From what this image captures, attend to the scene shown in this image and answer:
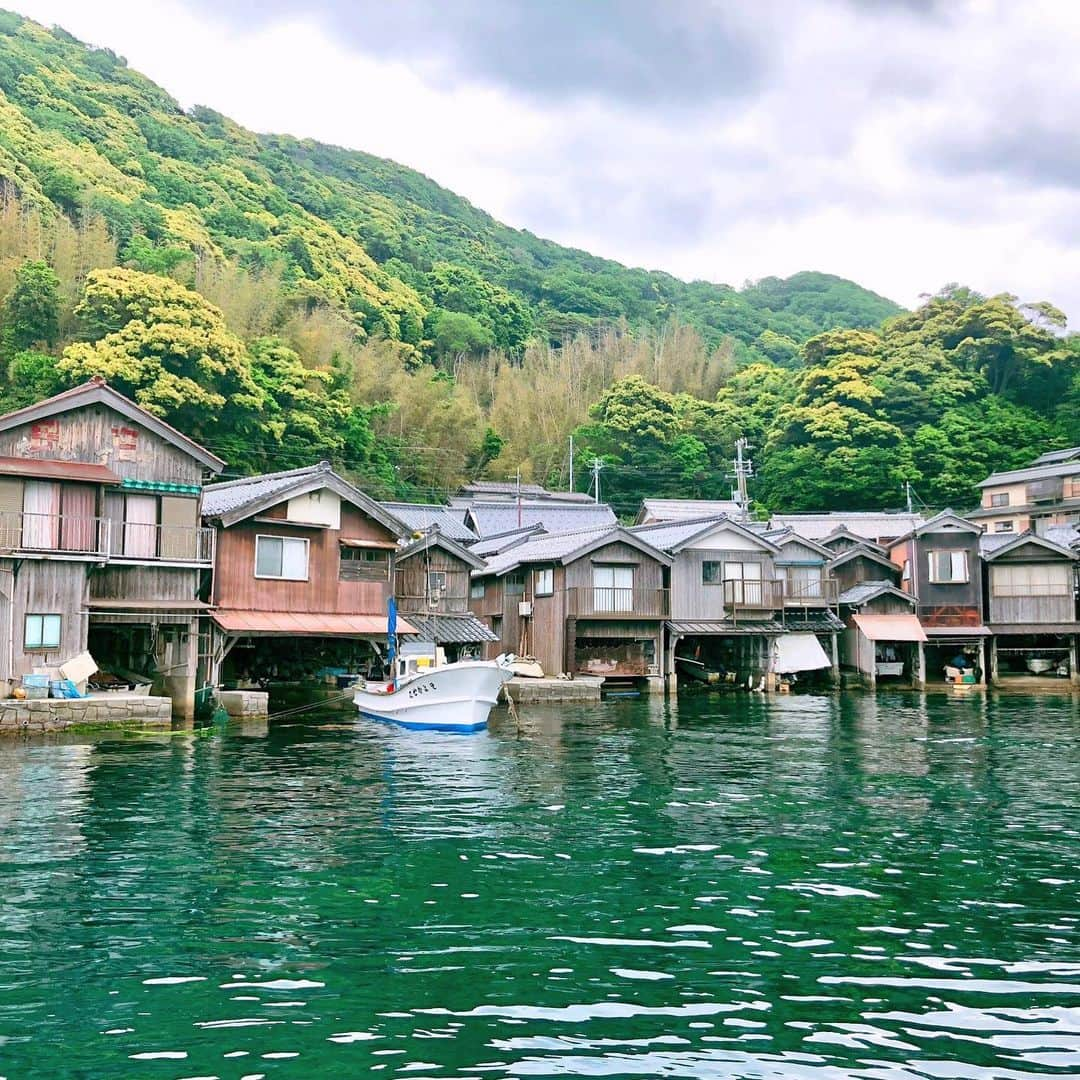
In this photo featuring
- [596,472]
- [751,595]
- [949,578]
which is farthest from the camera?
[596,472]

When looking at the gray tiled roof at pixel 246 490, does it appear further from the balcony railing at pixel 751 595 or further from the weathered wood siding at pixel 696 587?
the balcony railing at pixel 751 595

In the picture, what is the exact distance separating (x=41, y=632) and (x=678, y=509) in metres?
42.9

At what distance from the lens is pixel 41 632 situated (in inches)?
1094

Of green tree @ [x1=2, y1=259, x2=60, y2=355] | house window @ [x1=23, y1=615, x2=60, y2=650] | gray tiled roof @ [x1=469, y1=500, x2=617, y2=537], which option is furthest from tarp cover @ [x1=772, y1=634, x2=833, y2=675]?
green tree @ [x1=2, y1=259, x2=60, y2=355]

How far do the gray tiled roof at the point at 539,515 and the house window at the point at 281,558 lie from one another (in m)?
22.7

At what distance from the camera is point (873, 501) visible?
72.2 metres

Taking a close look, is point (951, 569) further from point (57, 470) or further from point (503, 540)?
point (57, 470)

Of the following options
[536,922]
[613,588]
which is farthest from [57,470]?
[613,588]

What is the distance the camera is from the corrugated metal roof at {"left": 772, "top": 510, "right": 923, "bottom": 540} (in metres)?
59.2

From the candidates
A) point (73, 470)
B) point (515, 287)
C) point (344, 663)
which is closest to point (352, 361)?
point (344, 663)

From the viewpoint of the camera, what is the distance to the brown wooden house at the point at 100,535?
2759cm

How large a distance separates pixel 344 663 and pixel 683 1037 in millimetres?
34128

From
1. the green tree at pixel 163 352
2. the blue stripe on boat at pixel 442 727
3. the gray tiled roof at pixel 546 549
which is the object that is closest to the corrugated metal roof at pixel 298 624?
the blue stripe on boat at pixel 442 727

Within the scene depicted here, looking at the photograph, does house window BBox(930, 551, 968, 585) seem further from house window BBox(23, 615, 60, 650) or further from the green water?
house window BBox(23, 615, 60, 650)
